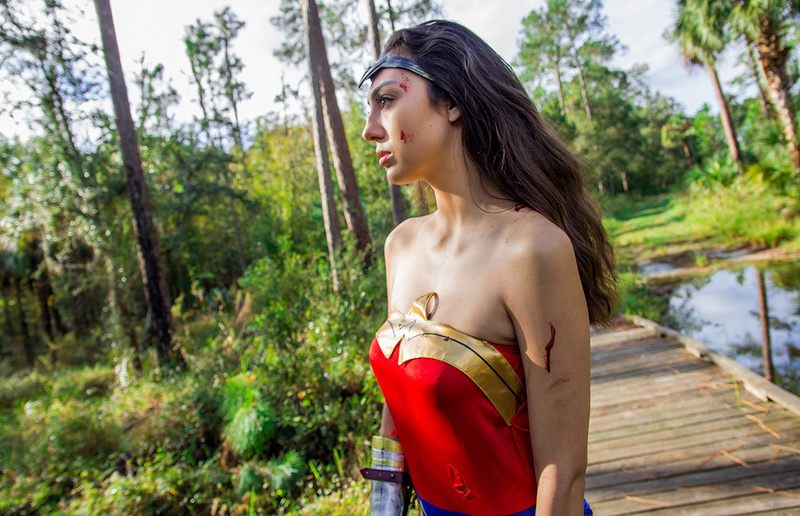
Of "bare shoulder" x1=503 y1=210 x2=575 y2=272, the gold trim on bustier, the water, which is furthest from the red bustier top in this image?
the water

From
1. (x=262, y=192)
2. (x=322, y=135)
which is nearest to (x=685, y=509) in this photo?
(x=322, y=135)

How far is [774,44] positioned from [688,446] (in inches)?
466

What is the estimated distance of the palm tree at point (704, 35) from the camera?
39.9ft

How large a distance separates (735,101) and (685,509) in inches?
2275

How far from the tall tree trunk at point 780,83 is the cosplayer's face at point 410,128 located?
13.1m

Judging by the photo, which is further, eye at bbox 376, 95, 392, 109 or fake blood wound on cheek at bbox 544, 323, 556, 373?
eye at bbox 376, 95, 392, 109

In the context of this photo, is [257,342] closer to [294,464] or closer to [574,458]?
[294,464]

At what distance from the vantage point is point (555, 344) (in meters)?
0.94

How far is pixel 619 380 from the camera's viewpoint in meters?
4.59

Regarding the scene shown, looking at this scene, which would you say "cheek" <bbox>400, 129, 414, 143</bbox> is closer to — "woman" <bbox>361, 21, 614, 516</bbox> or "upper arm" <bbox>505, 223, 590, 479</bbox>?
"woman" <bbox>361, 21, 614, 516</bbox>

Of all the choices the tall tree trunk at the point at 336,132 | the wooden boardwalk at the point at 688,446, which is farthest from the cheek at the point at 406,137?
the tall tree trunk at the point at 336,132

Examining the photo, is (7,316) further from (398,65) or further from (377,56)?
(398,65)

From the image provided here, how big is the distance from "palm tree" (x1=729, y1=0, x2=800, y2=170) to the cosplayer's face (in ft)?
42.8

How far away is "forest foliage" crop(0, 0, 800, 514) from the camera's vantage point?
438cm
